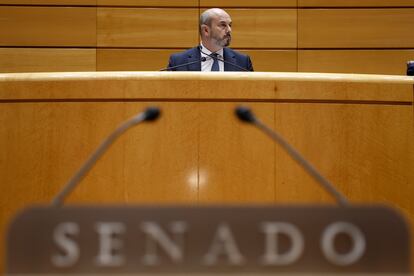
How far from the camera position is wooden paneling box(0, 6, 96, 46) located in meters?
6.31

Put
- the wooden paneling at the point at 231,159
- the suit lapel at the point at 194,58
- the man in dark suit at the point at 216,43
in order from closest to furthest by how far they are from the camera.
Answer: the wooden paneling at the point at 231,159
the suit lapel at the point at 194,58
the man in dark suit at the point at 216,43

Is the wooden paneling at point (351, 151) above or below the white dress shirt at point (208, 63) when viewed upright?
below

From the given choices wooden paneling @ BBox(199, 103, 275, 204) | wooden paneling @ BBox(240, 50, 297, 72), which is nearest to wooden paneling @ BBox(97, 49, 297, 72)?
wooden paneling @ BBox(240, 50, 297, 72)

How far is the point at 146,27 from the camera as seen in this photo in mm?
6344

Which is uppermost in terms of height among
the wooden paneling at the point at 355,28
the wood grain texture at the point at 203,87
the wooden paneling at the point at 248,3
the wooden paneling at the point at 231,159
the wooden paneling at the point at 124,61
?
the wooden paneling at the point at 248,3

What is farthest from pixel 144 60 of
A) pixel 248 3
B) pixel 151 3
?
pixel 248 3

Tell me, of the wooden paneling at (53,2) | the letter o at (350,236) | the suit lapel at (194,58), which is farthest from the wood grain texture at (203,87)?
the wooden paneling at (53,2)

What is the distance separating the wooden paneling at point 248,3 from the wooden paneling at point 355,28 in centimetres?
13

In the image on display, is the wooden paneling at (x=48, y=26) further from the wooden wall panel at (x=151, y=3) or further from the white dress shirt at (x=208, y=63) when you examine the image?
the white dress shirt at (x=208, y=63)

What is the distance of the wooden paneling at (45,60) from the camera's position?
6.30 m

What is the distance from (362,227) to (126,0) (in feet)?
15.5

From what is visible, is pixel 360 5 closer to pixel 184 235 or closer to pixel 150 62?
pixel 150 62

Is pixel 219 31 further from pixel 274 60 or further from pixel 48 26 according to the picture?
pixel 48 26

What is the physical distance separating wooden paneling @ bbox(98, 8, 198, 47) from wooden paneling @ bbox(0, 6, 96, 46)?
11cm
